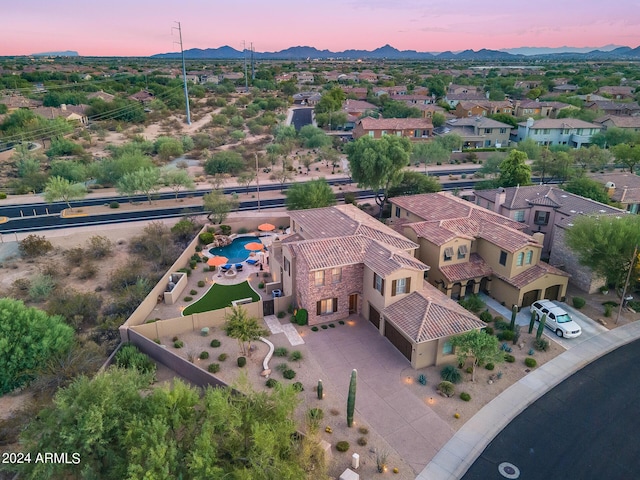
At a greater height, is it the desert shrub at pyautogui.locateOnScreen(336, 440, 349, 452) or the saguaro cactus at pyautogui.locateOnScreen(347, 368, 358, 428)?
the saguaro cactus at pyautogui.locateOnScreen(347, 368, 358, 428)

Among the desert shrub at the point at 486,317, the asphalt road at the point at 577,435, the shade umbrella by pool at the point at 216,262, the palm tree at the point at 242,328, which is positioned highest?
the palm tree at the point at 242,328

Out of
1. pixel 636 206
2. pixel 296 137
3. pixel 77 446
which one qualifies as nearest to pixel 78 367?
pixel 77 446

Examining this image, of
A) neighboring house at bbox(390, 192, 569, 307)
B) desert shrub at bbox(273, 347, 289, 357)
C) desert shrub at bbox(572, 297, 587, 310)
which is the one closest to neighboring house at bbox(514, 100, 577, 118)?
neighboring house at bbox(390, 192, 569, 307)

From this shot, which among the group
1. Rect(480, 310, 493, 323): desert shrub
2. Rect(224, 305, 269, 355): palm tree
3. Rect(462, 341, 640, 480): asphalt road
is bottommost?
Rect(462, 341, 640, 480): asphalt road

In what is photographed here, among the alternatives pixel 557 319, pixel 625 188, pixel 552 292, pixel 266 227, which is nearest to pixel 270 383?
pixel 557 319

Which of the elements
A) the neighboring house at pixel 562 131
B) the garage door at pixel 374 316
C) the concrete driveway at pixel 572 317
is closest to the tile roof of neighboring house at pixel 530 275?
the concrete driveway at pixel 572 317

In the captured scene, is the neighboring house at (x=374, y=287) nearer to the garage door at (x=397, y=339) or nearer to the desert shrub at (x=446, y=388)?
the garage door at (x=397, y=339)

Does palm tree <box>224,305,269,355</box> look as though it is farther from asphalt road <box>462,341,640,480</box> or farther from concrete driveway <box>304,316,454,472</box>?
asphalt road <box>462,341,640,480</box>
